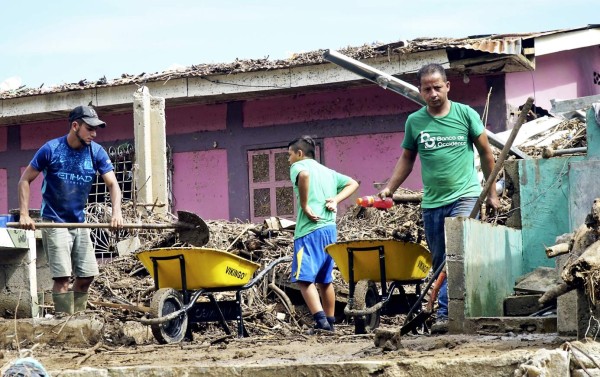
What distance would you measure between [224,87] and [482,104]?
12.0ft

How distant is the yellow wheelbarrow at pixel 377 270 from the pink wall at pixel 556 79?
6.67 m

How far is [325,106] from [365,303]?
25.9 feet

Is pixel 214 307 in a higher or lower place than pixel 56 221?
lower

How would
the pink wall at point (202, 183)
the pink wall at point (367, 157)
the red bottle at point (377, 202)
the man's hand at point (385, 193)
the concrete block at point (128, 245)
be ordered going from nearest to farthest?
the man's hand at point (385, 193) < the red bottle at point (377, 202) < the concrete block at point (128, 245) < the pink wall at point (367, 157) < the pink wall at point (202, 183)

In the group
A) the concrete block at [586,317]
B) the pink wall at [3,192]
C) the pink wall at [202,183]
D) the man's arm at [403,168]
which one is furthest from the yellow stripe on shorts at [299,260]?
the pink wall at [3,192]

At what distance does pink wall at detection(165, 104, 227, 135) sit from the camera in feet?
54.4

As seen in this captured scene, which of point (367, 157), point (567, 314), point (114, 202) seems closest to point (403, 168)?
point (567, 314)

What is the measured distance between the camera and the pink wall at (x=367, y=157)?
15203 millimetres

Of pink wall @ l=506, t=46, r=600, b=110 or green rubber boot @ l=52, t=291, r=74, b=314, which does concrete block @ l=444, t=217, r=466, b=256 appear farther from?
pink wall @ l=506, t=46, r=600, b=110

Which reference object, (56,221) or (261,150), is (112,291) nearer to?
(56,221)

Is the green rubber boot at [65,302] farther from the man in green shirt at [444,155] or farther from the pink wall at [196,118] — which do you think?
the pink wall at [196,118]

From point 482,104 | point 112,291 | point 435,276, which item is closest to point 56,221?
point 112,291

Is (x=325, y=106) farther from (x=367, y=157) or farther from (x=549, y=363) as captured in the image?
(x=549, y=363)

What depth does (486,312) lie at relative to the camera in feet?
24.3
